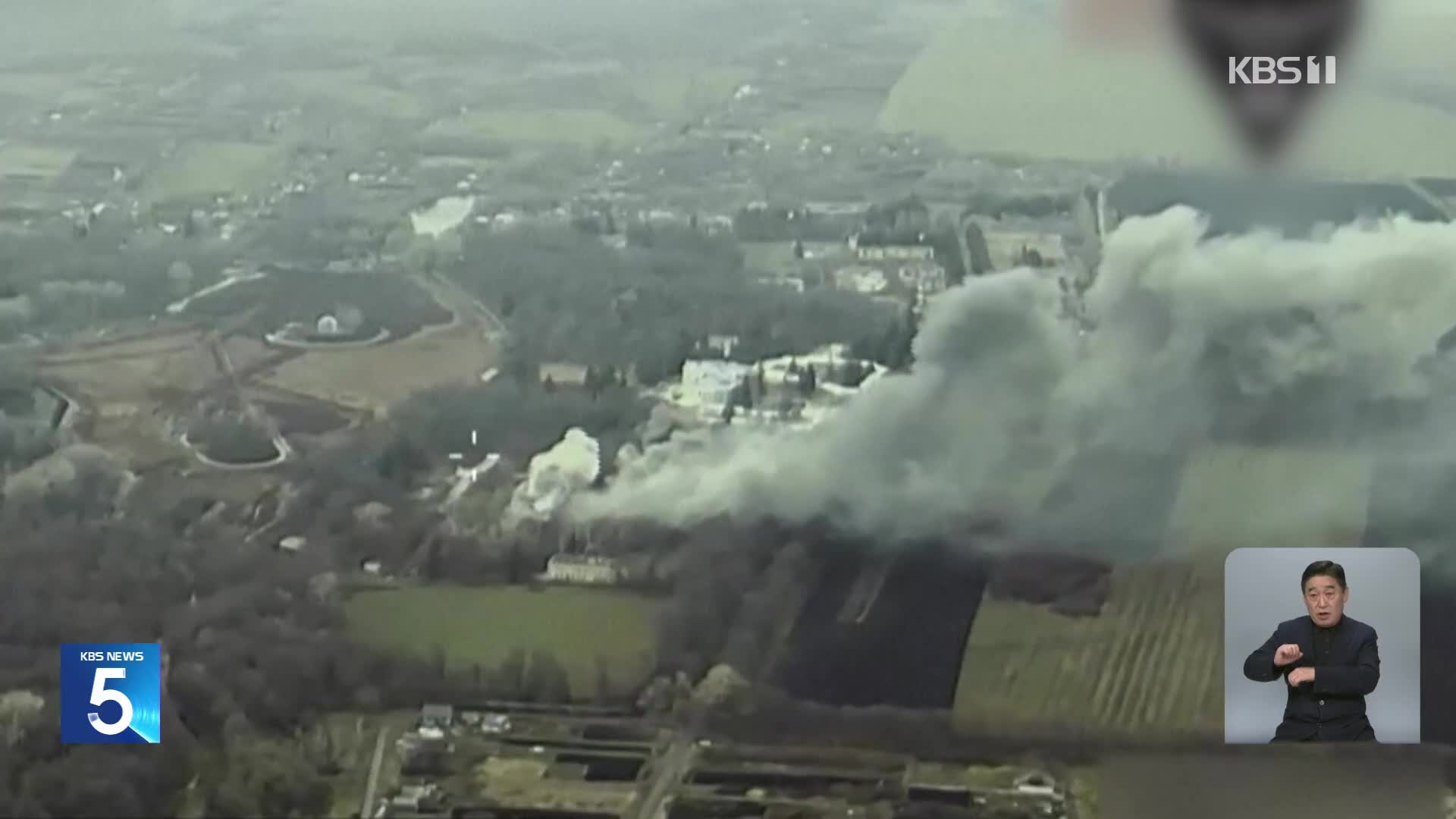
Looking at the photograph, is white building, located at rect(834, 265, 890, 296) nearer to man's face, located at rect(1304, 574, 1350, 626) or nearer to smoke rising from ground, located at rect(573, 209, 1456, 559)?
smoke rising from ground, located at rect(573, 209, 1456, 559)

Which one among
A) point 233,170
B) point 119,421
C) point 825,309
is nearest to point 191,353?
point 119,421

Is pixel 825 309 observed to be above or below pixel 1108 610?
above

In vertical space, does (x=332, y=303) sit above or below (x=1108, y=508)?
above

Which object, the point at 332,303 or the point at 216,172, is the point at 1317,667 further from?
the point at 216,172

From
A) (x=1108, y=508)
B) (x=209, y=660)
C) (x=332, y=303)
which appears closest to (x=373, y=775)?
(x=209, y=660)

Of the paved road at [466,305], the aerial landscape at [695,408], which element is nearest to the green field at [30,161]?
the aerial landscape at [695,408]

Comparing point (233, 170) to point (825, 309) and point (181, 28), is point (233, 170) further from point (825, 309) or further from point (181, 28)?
point (825, 309)

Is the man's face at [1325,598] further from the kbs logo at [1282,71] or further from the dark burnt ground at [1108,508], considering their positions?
the kbs logo at [1282,71]
